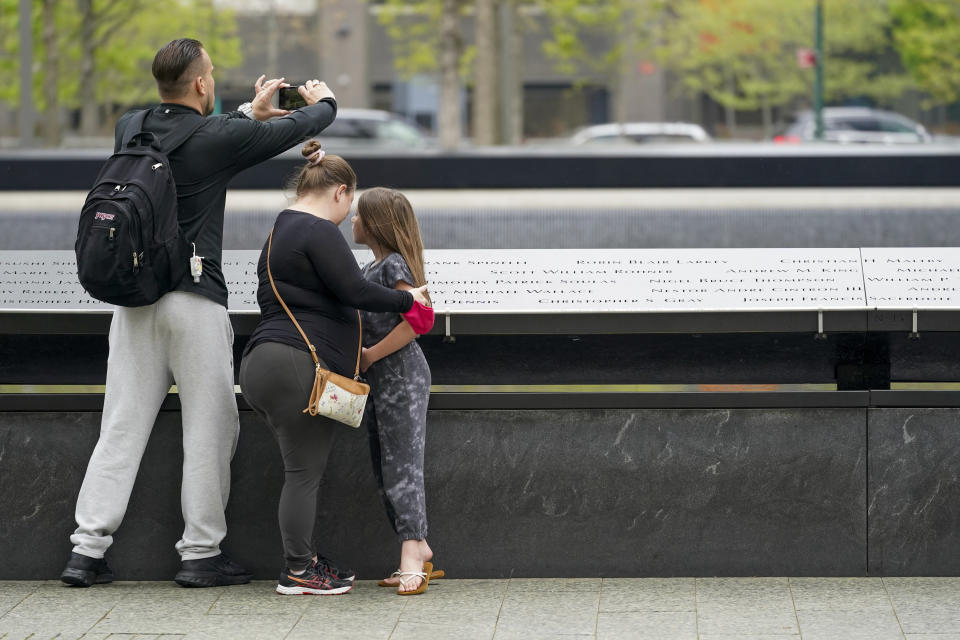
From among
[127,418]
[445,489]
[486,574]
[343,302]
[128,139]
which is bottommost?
[486,574]

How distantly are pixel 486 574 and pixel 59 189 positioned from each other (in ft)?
23.6

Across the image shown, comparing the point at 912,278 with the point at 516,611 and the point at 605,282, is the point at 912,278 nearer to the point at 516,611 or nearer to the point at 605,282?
the point at 605,282

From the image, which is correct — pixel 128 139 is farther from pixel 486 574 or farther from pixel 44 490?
pixel 486 574

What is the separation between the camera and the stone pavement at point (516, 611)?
457 centimetres

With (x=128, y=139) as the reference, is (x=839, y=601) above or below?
below

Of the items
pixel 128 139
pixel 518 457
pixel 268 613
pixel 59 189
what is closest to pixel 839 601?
pixel 518 457

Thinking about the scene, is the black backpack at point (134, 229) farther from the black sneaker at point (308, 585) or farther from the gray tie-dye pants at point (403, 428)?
the black sneaker at point (308, 585)

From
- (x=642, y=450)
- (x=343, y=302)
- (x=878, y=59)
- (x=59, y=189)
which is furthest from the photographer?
(x=878, y=59)

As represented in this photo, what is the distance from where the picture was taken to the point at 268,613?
482 centimetres

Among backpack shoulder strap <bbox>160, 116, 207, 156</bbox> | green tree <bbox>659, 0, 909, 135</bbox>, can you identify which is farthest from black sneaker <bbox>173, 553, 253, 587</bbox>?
green tree <bbox>659, 0, 909, 135</bbox>

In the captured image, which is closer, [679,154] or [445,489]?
[445,489]

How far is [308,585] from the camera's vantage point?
5027 mm

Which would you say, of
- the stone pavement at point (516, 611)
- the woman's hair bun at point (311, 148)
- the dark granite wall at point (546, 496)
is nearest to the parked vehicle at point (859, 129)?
the dark granite wall at point (546, 496)

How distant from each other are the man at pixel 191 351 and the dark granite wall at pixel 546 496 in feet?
0.66
